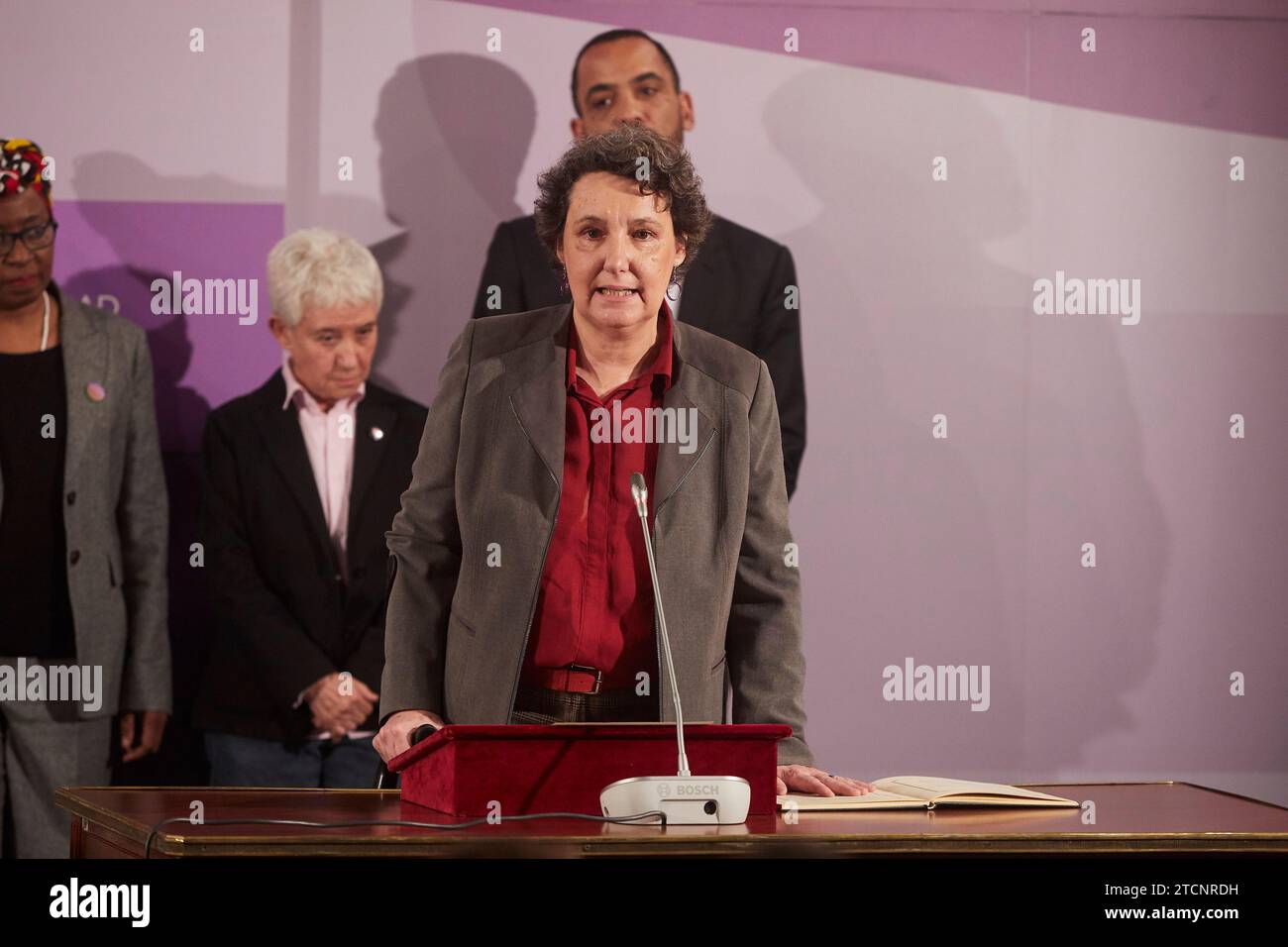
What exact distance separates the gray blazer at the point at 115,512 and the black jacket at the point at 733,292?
3.20 feet

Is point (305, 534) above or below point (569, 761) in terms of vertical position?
above

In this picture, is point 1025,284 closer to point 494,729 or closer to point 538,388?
point 538,388

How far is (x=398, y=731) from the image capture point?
2.40m

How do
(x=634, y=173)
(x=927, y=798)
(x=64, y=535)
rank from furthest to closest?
(x=64, y=535), (x=634, y=173), (x=927, y=798)

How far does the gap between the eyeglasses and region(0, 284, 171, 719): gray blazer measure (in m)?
→ 0.15

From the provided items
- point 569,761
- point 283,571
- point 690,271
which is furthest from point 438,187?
point 569,761

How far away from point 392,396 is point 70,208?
105cm

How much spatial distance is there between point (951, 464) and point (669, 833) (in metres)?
3.14

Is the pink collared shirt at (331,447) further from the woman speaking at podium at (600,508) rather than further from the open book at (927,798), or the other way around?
the open book at (927,798)

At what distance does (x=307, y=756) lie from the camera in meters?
4.35

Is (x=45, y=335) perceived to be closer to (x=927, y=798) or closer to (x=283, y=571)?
(x=283, y=571)

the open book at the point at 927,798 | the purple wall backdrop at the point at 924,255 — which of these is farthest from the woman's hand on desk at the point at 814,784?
the purple wall backdrop at the point at 924,255
